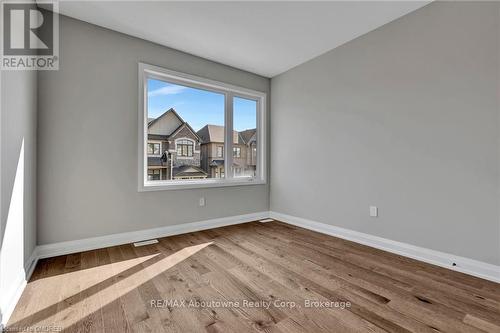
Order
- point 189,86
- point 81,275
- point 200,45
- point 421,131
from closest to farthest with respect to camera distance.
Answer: point 81,275 < point 421,131 < point 200,45 < point 189,86

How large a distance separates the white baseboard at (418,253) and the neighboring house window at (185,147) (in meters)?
2.02

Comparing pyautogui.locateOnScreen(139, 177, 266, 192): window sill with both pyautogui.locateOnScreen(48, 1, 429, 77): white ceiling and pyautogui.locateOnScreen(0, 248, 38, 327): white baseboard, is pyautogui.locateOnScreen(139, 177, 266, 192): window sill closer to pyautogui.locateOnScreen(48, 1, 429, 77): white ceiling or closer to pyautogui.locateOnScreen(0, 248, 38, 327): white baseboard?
pyautogui.locateOnScreen(0, 248, 38, 327): white baseboard

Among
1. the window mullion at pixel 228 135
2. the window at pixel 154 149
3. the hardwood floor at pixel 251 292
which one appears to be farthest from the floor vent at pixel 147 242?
the window mullion at pixel 228 135

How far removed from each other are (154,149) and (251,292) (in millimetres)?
2200

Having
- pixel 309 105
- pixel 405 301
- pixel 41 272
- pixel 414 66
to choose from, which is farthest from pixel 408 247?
pixel 41 272

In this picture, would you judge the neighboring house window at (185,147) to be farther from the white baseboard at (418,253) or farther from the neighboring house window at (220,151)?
the white baseboard at (418,253)

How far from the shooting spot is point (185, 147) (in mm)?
3354

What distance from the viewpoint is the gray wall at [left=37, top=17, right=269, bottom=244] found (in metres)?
2.36

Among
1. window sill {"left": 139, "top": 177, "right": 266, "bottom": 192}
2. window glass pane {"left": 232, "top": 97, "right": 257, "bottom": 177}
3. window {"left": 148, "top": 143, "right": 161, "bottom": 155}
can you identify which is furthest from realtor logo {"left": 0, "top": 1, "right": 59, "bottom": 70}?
window glass pane {"left": 232, "top": 97, "right": 257, "bottom": 177}

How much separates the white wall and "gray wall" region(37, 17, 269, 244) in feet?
0.61

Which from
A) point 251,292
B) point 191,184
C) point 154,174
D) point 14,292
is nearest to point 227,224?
point 191,184

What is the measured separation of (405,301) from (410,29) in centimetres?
256

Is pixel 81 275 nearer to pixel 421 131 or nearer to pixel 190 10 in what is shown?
pixel 190 10

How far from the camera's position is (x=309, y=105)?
11.4ft
